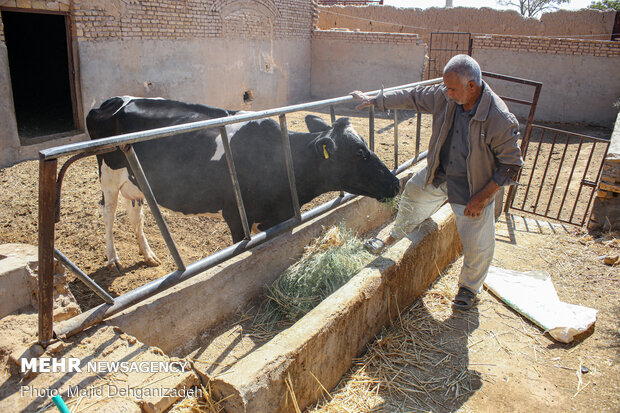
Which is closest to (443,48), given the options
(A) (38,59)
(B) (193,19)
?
(B) (193,19)

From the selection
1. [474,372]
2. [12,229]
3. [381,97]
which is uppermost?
[381,97]

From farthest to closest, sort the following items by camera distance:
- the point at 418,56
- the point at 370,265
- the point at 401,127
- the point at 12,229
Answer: the point at 418,56, the point at 401,127, the point at 12,229, the point at 370,265

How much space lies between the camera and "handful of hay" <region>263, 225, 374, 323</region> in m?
3.49

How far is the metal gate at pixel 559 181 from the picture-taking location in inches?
235

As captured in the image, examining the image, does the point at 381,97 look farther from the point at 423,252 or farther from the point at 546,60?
the point at 546,60

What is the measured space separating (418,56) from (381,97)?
11.9m

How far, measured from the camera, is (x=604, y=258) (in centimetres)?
457

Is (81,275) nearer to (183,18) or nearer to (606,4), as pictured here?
(183,18)

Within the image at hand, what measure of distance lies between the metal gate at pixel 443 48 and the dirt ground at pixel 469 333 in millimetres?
14283

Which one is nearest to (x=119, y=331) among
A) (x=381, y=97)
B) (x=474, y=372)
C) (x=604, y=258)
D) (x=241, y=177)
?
(x=241, y=177)

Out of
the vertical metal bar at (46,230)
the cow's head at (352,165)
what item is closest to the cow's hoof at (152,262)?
the cow's head at (352,165)

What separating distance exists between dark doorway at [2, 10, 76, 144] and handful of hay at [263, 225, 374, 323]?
9.63 m

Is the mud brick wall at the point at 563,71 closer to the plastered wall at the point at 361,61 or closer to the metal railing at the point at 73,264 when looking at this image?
the plastered wall at the point at 361,61

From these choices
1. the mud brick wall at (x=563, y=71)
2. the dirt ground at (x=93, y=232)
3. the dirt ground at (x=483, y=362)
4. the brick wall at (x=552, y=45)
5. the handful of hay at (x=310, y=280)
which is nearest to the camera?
the dirt ground at (x=483, y=362)
